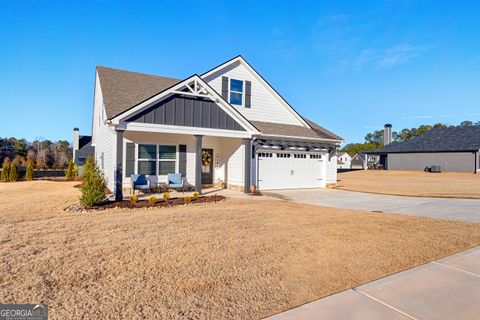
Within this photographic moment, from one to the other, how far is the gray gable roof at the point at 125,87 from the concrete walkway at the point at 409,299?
422 inches

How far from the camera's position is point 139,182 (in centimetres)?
1297

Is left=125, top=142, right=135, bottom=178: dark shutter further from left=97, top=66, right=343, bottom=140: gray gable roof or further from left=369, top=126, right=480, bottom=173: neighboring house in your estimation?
left=369, top=126, right=480, bottom=173: neighboring house

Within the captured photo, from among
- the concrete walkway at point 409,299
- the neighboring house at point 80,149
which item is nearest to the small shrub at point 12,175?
the neighboring house at point 80,149

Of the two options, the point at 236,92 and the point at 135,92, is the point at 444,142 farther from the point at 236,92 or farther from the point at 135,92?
the point at 135,92

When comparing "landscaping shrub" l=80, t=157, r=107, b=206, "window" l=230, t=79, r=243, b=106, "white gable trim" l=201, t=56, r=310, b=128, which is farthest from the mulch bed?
"white gable trim" l=201, t=56, r=310, b=128

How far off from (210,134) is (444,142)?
39197mm

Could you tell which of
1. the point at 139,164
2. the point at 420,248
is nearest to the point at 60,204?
the point at 139,164

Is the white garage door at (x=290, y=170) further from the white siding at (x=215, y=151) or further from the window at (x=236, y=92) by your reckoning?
the window at (x=236, y=92)

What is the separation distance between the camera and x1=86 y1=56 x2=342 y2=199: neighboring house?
12.6 meters

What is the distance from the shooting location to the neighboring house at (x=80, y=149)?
26655 millimetres

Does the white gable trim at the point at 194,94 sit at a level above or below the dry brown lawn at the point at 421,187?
above

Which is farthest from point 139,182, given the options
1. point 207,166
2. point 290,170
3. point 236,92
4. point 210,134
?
point 290,170

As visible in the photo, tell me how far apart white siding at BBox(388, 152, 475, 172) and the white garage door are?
28347 mm

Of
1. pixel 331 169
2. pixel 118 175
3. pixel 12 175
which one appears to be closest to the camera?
pixel 118 175
